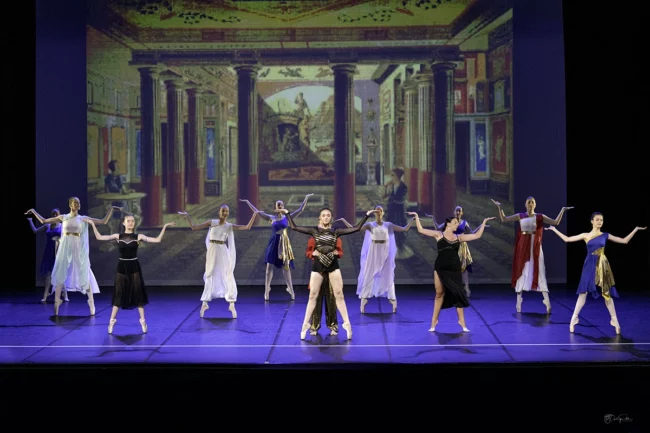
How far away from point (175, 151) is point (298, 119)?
180 cm

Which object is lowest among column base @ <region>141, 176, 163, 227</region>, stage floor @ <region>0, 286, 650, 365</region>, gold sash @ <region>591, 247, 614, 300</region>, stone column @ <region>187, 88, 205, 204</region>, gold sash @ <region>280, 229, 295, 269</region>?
stage floor @ <region>0, 286, 650, 365</region>

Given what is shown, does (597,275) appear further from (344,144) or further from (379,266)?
(344,144)

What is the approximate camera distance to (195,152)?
12703 millimetres

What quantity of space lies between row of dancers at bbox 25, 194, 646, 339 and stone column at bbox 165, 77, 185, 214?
142cm

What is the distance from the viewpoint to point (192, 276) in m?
12.6

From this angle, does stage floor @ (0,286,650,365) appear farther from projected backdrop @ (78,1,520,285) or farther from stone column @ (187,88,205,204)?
stone column @ (187,88,205,204)

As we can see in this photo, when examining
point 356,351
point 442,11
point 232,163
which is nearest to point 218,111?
point 232,163

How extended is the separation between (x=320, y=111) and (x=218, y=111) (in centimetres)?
144

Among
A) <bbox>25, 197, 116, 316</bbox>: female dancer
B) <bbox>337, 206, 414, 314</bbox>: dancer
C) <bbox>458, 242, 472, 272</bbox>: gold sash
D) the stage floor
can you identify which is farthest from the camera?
<bbox>458, 242, 472, 272</bbox>: gold sash

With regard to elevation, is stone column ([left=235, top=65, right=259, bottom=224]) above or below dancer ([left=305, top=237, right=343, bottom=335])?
above

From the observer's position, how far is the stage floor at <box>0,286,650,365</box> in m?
7.97

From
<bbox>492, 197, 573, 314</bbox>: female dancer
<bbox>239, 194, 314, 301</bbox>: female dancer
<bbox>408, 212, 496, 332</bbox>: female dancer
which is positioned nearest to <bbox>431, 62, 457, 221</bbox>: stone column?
<bbox>492, 197, 573, 314</bbox>: female dancer

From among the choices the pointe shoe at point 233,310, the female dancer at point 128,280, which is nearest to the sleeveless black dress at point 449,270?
the pointe shoe at point 233,310

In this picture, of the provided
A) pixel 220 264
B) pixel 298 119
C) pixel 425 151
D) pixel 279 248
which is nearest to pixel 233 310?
pixel 220 264
